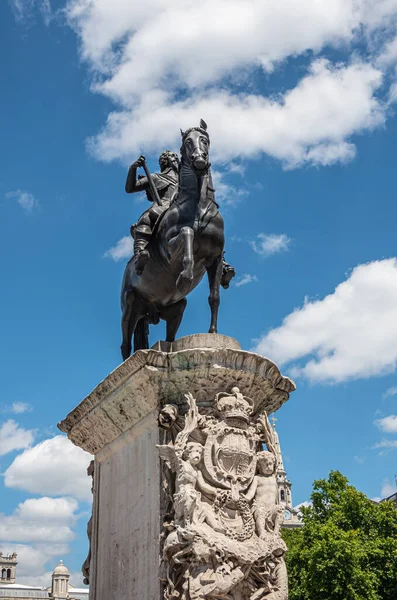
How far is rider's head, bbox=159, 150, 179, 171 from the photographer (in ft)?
34.7

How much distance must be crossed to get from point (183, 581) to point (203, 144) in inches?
189

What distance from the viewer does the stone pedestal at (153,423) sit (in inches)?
265

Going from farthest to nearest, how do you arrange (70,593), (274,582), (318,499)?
1. (70,593)
2. (318,499)
3. (274,582)

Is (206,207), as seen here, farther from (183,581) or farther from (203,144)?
(183,581)

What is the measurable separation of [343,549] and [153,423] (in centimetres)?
2792

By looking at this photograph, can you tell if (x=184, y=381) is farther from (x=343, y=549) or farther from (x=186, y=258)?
(x=343, y=549)

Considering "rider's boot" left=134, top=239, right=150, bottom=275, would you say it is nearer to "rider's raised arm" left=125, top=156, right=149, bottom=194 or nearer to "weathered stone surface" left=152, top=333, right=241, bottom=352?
"rider's raised arm" left=125, top=156, right=149, bottom=194

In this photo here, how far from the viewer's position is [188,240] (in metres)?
8.11

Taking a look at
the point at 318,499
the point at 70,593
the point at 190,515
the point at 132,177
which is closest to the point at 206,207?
the point at 132,177

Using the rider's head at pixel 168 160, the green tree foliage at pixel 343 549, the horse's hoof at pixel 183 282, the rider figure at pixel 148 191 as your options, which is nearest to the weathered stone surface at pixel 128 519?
the horse's hoof at pixel 183 282

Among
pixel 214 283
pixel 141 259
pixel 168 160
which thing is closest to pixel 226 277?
pixel 214 283

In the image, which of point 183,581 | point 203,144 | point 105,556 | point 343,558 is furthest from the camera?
point 343,558

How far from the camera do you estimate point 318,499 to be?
39.8 m

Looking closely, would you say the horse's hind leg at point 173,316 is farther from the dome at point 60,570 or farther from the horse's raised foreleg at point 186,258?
the dome at point 60,570
